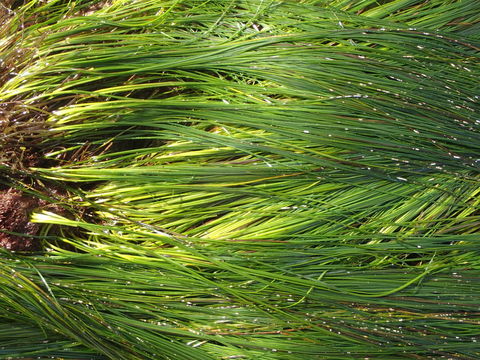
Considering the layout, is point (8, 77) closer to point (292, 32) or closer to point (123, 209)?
point (123, 209)

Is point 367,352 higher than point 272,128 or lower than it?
lower

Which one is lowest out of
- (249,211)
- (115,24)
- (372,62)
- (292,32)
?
(249,211)

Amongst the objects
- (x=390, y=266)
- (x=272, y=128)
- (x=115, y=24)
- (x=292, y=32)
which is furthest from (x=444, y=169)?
(x=115, y=24)
